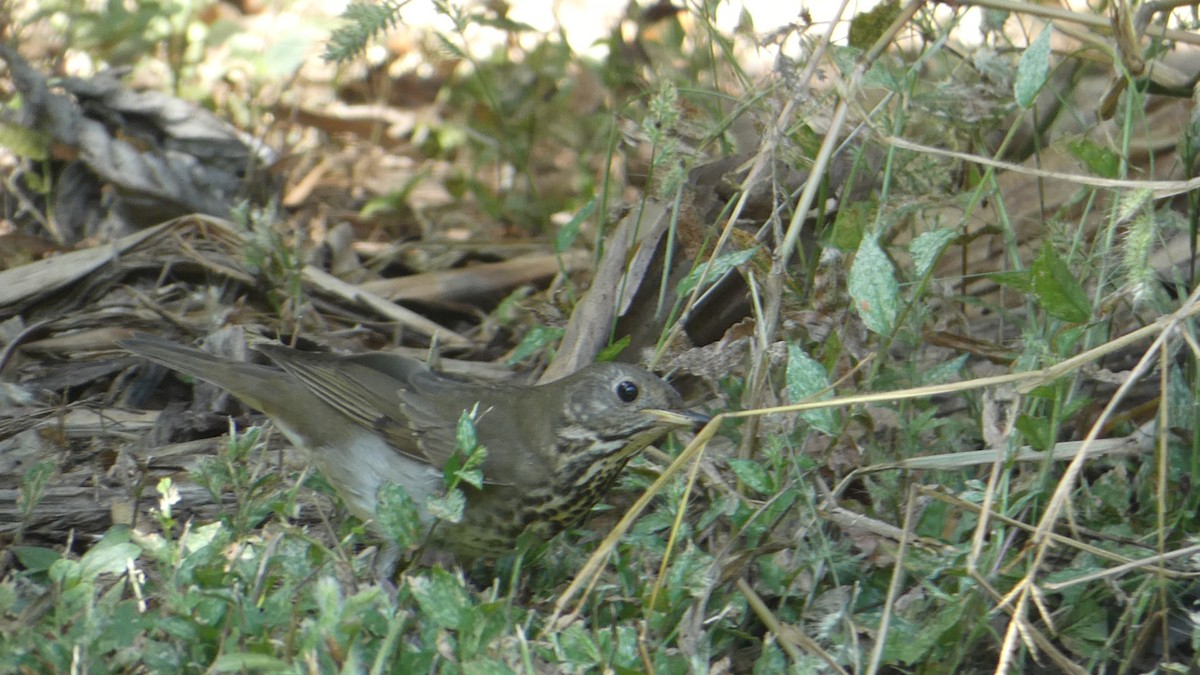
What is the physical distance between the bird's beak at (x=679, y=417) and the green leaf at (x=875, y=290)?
A: 57 cm

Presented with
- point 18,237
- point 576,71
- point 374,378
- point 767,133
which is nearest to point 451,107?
point 576,71

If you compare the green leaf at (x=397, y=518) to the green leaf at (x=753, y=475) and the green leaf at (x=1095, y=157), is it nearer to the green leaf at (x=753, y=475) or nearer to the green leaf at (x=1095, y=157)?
the green leaf at (x=753, y=475)

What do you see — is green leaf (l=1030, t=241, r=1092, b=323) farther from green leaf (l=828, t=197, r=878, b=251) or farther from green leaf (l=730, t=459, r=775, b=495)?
green leaf (l=730, t=459, r=775, b=495)

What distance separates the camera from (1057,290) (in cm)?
321

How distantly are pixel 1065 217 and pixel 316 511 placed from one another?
2.66m

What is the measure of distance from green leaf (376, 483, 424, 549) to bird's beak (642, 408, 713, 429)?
33.8 inches

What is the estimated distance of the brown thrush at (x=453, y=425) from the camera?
3814 mm

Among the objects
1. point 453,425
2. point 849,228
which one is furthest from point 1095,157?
point 453,425

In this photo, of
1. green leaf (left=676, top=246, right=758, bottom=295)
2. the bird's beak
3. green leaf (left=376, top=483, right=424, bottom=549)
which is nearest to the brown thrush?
the bird's beak

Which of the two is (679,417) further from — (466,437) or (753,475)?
(466,437)

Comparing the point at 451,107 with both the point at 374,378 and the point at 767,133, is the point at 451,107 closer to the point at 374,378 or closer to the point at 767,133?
the point at 374,378

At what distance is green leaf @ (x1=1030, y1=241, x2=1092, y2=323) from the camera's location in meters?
3.19

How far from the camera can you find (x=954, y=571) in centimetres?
320

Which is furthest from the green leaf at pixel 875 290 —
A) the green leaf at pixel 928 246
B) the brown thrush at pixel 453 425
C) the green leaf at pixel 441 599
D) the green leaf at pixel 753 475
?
the green leaf at pixel 441 599
